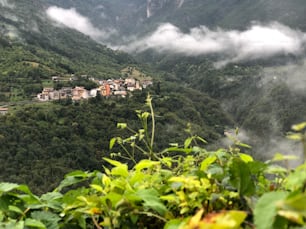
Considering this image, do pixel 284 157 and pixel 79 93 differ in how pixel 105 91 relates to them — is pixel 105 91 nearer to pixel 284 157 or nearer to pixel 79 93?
pixel 79 93

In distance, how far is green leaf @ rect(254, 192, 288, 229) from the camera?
2.13 feet

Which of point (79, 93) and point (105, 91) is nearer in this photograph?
point (79, 93)

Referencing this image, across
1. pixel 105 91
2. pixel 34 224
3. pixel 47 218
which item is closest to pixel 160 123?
pixel 105 91

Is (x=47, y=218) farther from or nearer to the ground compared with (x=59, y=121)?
farther from the ground

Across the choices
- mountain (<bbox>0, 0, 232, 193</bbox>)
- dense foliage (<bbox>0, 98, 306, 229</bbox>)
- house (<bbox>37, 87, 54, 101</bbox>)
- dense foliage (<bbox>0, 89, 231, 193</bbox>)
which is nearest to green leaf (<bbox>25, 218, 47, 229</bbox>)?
dense foliage (<bbox>0, 98, 306, 229</bbox>)

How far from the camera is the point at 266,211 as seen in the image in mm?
665

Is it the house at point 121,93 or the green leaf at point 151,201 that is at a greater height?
the house at point 121,93

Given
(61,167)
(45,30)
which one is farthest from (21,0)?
Result: (61,167)

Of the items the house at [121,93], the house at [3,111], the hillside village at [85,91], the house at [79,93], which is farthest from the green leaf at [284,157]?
the house at [121,93]

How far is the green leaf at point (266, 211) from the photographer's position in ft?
2.13

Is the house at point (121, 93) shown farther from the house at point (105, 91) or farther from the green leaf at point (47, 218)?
the green leaf at point (47, 218)

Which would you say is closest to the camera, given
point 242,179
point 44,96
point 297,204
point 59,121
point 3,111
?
point 297,204

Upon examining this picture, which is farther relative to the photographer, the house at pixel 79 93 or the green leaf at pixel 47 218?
the house at pixel 79 93

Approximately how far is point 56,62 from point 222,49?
3762 inches
